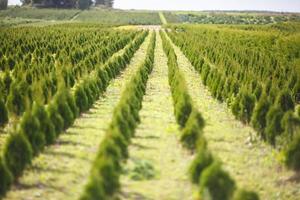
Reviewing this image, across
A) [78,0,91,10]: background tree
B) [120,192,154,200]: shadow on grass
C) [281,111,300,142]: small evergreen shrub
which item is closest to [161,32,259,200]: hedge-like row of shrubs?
[120,192,154,200]: shadow on grass

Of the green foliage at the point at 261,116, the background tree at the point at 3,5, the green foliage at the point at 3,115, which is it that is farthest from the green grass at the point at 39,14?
the green foliage at the point at 261,116

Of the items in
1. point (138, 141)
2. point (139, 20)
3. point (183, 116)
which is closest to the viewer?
point (138, 141)

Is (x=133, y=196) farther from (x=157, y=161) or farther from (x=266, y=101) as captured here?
(x=266, y=101)

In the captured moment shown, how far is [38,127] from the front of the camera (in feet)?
39.2

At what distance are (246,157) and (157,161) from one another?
8.40 feet

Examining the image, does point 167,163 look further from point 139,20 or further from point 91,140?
point 139,20

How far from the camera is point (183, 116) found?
14.6m

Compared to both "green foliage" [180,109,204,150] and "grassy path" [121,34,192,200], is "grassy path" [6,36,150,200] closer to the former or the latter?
A: "grassy path" [121,34,192,200]

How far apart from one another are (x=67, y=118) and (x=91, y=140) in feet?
3.84

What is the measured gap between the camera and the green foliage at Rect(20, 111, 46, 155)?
11656mm

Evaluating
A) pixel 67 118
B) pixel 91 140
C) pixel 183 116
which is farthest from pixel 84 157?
pixel 183 116

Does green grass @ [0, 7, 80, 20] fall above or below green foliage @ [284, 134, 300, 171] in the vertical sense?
above

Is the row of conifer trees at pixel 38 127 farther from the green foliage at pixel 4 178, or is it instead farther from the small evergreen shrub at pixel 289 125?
the small evergreen shrub at pixel 289 125

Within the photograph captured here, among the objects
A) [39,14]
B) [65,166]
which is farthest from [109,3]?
[65,166]
